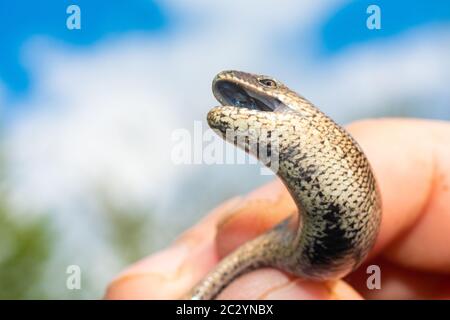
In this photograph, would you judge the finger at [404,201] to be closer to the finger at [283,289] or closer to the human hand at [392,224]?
the human hand at [392,224]

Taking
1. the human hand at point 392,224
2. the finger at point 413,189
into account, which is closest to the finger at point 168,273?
the human hand at point 392,224

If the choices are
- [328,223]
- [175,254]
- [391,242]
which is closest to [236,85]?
[328,223]

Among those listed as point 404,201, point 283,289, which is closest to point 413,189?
point 404,201

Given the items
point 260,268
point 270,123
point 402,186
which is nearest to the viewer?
point 270,123

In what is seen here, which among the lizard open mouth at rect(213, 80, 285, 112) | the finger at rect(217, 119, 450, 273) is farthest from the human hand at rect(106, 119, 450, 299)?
the lizard open mouth at rect(213, 80, 285, 112)

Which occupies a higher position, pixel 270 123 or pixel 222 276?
pixel 270 123
